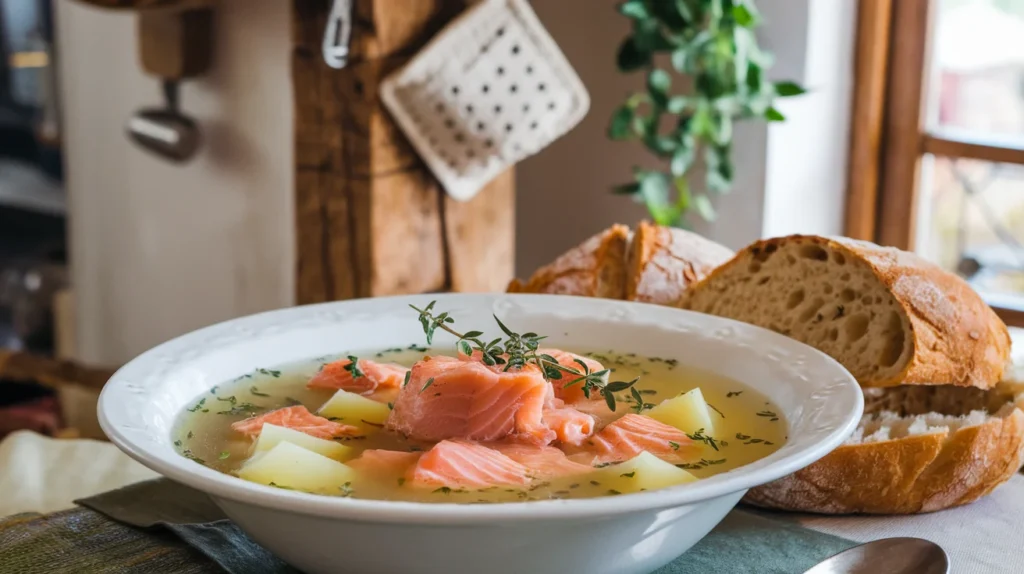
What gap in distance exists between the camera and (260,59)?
345 cm

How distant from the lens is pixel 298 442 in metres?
1.19

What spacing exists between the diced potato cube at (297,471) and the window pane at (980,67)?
2.45 m

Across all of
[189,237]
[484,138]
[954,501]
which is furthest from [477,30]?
[189,237]

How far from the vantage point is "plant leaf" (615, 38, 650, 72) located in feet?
9.48

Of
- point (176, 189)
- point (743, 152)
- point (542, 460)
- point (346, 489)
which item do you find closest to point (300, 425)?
point (346, 489)

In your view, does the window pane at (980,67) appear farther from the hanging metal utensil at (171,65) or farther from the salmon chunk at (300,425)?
the salmon chunk at (300,425)

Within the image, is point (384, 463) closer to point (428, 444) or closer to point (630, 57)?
point (428, 444)

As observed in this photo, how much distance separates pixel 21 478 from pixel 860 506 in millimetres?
1145

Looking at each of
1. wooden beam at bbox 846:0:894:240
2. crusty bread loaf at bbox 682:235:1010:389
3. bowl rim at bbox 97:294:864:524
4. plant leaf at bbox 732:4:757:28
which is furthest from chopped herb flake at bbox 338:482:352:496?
wooden beam at bbox 846:0:894:240

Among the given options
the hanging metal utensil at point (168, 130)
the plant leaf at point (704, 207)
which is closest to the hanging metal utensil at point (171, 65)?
the hanging metal utensil at point (168, 130)

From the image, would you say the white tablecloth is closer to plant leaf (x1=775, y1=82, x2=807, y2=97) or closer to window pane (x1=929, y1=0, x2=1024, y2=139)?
plant leaf (x1=775, y1=82, x2=807, y2=97)

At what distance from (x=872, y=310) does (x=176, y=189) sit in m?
2.84

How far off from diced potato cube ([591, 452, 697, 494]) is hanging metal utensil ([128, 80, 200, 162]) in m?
2.73

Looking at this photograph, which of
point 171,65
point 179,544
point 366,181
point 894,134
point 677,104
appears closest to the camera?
→ point 179,544
